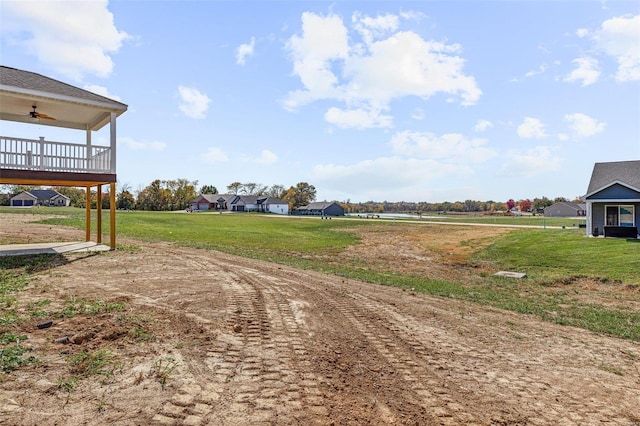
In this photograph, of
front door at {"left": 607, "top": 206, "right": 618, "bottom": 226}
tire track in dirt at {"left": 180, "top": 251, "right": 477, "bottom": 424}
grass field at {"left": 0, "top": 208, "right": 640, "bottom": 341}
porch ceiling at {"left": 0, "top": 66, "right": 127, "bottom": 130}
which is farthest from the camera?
front door at {"left": 607, "top": 206, "right": 618, "bottom": 226}

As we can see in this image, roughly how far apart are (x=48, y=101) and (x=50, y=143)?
1385mm

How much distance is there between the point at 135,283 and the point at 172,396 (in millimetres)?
5265

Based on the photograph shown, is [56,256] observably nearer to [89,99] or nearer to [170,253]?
[170,253]

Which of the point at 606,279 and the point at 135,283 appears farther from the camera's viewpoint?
the point at 606,279

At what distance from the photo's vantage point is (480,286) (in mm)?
10758

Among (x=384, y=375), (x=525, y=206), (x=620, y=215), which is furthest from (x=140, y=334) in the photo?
(x=525, y=206)

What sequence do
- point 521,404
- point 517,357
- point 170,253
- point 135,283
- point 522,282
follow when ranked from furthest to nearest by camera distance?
point 170,253
point 522,282
point 135,283
point 517,357
point 521,404

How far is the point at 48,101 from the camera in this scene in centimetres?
1164

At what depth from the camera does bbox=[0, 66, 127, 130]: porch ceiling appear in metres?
11.1

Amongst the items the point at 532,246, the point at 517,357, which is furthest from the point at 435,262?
the point at 517,357

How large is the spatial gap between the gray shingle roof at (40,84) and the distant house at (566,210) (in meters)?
82.5

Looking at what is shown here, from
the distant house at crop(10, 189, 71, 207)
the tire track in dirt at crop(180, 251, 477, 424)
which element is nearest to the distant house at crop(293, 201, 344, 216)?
the distant house at crop(10, 189, 71, 207)

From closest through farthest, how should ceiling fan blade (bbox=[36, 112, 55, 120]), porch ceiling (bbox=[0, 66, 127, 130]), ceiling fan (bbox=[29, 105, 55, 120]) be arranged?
1. porch ceiling (bbox=[0, 66, 127, 130])
2. ceiling fan (bbox=[29, 105, 55, 120])
3. ceiling fan blade (bbox=[36, 112, 55, 120])

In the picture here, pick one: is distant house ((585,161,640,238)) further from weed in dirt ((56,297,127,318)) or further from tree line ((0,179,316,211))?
tree line ((0,179,316,211))
